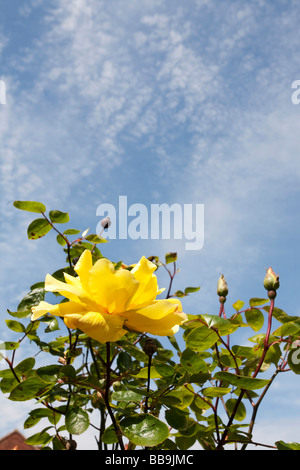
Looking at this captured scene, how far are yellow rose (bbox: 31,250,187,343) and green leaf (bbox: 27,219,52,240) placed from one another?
656 millimetres

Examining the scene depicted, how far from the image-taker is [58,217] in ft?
5.88

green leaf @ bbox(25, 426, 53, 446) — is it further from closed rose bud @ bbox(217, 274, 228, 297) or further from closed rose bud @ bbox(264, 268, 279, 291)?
closed rose bud @ bbox(264, 268, 279, 291)

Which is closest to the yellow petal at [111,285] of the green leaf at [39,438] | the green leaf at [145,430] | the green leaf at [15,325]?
the green leaf at [145,430]

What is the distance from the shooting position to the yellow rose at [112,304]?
1.05 m

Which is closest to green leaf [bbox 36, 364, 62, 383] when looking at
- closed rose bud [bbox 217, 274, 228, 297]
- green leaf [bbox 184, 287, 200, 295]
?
closed rose bud [bbox 217, 274, 228, 297]

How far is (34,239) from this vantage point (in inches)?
71.2

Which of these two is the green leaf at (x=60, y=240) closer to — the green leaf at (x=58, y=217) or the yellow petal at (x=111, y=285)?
the green leaf at (x=58, y=217)

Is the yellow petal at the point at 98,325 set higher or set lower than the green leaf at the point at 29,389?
higher

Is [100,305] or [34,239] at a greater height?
[34,239]

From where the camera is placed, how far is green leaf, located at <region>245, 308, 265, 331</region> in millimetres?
1733

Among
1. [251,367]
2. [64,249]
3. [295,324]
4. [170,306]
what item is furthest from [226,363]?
[64,249]
